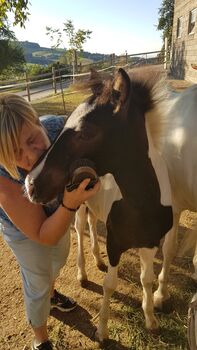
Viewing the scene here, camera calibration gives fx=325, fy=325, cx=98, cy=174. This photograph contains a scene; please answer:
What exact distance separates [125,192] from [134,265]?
4.83 ft

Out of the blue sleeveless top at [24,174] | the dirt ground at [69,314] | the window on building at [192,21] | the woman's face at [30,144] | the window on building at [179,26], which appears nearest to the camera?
the woman's face at [30,144]

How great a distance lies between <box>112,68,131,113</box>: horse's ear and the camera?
146 cm

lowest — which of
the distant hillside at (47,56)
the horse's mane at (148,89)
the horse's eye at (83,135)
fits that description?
the distant hillside at (47,56)

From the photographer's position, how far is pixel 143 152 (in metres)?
1.79

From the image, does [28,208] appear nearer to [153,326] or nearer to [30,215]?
[30,215]

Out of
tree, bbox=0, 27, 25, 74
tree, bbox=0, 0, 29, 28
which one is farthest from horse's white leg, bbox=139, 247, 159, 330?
tree, bbox=0, 27, 25, 74

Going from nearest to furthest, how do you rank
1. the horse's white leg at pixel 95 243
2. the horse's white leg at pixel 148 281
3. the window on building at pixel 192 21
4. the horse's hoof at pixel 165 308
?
the horse's white leg at pixel 148 281 → the horse's hoof at pixel 165 308 → the horse's white leg at pixel 95 243 → the window on building at pixel 192 21

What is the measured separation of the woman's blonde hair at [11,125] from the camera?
1.62 meters

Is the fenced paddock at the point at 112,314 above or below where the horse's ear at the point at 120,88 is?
below

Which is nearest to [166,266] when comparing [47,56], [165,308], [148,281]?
[165,308]

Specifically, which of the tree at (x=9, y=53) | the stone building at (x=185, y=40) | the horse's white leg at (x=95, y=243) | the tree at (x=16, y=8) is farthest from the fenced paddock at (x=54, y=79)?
the tree at (x=9, y=53)

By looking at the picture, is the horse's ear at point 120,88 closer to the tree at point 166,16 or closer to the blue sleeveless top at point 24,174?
the blue sleeveless top at point 24,174

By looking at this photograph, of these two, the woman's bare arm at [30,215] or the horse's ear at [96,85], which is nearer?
the horse's ear at [96,85]

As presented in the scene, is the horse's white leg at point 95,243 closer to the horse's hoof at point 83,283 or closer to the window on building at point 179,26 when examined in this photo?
the horse's hoof at point 83,283
